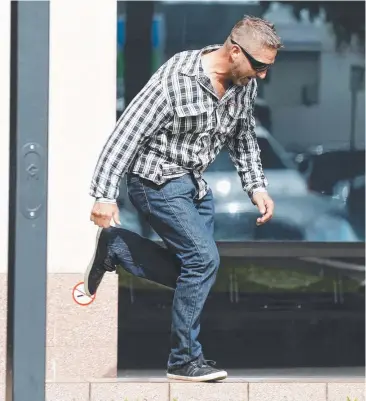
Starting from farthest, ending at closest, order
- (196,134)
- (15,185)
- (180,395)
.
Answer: (180,395), (196,134), (15,185)

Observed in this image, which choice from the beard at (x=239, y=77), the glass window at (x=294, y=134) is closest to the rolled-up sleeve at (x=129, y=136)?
the beard at (x=239, y=77)

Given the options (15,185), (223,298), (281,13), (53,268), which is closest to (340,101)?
(281,13)

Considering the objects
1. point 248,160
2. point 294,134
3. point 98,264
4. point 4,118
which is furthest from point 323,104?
point 98,264

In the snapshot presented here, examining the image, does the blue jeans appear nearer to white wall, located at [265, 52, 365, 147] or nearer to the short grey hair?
the short grey hair

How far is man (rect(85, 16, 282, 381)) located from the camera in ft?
20.3

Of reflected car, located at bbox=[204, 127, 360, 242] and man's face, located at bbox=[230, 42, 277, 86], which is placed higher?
man's face, located at bbox=[230, 42, 277, 86]

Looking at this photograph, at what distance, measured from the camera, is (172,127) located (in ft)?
20.5

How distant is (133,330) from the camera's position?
Answer: 9.39 meters

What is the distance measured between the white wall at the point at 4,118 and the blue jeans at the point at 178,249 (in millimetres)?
1613

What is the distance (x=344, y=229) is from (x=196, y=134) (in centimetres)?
296

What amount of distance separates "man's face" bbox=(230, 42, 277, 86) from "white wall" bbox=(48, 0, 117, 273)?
6.89ft

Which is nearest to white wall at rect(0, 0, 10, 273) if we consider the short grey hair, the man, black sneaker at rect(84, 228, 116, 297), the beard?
black sneaker at rect(84, 228, 116, 297)

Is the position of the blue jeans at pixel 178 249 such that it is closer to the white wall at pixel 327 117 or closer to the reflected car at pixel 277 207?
the reflected car at pixel 277 207

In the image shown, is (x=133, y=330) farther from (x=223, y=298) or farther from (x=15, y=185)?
(x=15, y=185)
